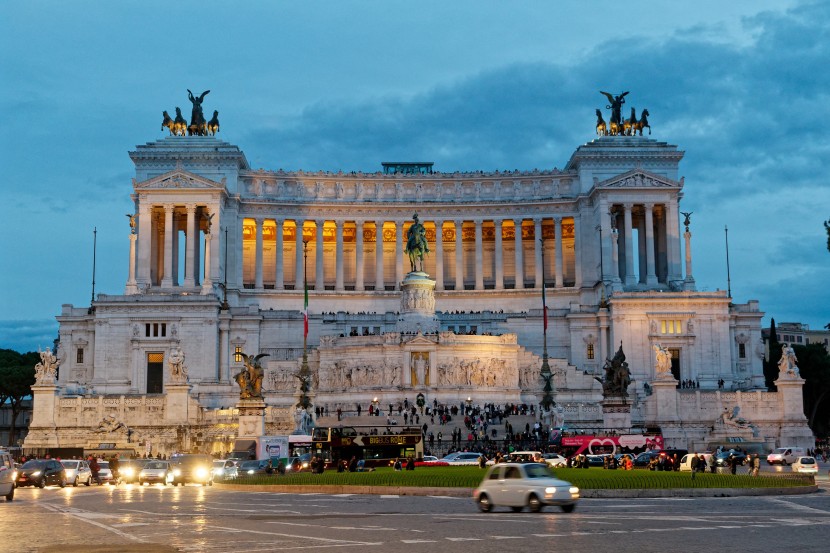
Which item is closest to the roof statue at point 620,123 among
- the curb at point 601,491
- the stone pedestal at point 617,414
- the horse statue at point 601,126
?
the horse statue at point 601,126

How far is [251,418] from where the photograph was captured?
73.4 m

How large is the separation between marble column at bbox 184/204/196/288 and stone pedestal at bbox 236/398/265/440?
4517 cm

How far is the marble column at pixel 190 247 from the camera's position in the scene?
384 feet

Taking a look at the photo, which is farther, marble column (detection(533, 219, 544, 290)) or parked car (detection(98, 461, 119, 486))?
marble column (detection(533, 219, 544, 290))

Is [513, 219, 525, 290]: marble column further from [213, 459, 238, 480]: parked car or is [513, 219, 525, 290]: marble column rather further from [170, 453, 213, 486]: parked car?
[170, 453, 213, 486]: parked car

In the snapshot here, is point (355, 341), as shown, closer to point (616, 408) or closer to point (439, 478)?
point (616, 408)

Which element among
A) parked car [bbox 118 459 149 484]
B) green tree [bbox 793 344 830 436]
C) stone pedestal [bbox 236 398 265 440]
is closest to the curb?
parked car [bbox 118 459 149 484]

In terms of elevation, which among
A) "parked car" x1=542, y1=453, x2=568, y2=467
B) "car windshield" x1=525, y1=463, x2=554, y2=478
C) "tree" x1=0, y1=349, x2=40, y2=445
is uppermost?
"tree" x1=0, y1=349, x2=40, y2=445

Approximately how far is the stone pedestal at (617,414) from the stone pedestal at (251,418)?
22.5 m

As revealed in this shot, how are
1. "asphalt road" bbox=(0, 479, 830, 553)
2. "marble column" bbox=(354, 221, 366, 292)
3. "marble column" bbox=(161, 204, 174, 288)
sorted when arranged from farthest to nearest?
"marble column" bbox=(354, 221, 366, 292) → "marble column" bbox=(161, 204, 174, 288) → "asphalt road" bbox=(0, 479, 830, 553)

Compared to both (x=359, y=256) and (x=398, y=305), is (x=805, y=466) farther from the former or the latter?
(x=359, y=256)

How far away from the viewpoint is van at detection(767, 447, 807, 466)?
6969 cm

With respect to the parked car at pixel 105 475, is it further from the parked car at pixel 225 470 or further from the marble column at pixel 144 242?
the marble column at pixel 144 242

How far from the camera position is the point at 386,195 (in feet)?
421
